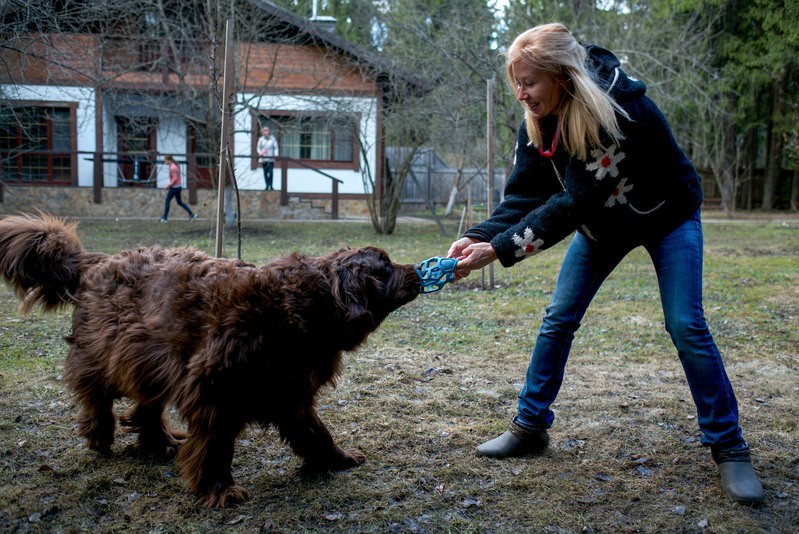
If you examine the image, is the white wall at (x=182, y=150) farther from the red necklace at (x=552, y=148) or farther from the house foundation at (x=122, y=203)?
the red necklace at (x=552, y=148)

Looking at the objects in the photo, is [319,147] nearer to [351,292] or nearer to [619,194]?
[351,292]

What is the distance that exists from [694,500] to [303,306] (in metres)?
1.97

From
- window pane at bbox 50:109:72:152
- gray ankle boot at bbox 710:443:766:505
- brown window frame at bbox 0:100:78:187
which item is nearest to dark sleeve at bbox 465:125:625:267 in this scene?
gray ankle boot at bbox 710:443:766:505

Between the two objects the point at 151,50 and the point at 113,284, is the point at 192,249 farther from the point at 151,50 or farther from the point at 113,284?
the point at 151,50

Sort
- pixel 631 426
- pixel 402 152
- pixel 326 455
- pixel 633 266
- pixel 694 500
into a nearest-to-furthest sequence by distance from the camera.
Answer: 1. pixel 694 500
2. pixel 326 455
3. pixel 631 426
4. pixel 633 266
5. pixel 402 152

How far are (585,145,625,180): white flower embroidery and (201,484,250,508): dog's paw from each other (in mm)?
2124

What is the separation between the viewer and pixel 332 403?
448cm

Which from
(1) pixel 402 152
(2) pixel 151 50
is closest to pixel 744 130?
(1) pixel 402 152

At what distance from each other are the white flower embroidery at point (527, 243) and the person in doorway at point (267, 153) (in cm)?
1650

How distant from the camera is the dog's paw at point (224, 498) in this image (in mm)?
3082

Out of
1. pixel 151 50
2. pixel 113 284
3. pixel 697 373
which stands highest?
pixel 151 50

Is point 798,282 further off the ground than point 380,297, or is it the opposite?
point 380,297

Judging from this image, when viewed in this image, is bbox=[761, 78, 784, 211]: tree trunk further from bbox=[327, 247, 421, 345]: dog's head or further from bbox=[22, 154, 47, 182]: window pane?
bbox=[327, 247, 421, 345]: dog's head

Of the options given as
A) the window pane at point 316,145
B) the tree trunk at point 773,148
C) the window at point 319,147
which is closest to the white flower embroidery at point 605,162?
the window at point 319,147
